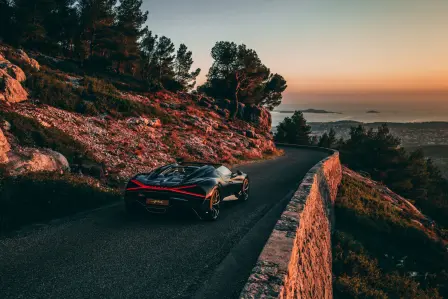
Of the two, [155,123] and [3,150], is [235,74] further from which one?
[3,150]

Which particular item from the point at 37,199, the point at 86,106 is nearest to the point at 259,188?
the point at 37,199

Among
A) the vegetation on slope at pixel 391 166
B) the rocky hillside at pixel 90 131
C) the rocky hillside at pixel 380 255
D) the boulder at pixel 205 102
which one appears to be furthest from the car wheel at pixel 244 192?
the vegetation on slope at pixel 391 166

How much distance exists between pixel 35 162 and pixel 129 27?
132 ft

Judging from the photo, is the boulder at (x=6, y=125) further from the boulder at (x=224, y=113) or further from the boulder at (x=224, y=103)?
the boulder at (x=224, y=103)

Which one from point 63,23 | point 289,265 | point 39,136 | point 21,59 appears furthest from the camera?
point 63,23

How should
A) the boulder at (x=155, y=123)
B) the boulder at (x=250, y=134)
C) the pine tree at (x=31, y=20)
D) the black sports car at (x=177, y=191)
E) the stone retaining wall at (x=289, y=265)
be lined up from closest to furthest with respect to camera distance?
1. the stone retaining wall at (x=289, y=265)
2. the black sports car at (x=177, y=191)
3. the boulder at (x=155, y=123)
4. the pine tree at (x=31, y=20)
5. the boulder at (x=250, y=134)

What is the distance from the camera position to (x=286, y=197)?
1099 centimetres

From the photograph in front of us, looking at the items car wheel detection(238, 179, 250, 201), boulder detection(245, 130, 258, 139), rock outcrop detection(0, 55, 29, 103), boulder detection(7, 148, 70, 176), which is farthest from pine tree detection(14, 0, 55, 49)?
car wheel detection(238, 179, 250, 201)

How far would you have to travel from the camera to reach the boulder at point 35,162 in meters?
8.15

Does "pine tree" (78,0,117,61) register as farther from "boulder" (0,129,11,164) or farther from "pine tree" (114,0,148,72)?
"boulder" (0,129,11,164)

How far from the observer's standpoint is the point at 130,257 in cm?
510

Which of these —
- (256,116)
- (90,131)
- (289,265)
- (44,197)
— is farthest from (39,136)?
(256,116)

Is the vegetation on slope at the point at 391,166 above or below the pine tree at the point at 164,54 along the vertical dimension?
below

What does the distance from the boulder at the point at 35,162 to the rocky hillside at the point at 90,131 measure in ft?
0.05
